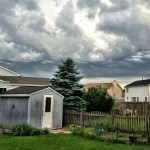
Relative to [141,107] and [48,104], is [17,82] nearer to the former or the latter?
[48,104]

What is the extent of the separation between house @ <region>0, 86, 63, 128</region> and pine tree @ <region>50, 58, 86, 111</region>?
3.64 metres

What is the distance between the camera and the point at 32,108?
80.3 ft

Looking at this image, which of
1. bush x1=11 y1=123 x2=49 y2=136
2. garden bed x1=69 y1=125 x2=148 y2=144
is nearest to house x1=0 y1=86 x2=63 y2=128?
bush x1=11 y1=123 x2=49 y2=136

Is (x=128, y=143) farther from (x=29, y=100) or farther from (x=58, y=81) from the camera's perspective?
(x=58, y=81)

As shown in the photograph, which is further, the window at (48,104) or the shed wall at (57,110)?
the shed wall at (57,110)

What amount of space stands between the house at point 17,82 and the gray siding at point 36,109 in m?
8.25

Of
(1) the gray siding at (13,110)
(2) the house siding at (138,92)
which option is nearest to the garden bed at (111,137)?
(1) the gray siding at (13,110)

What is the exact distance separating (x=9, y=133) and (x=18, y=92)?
4.65m

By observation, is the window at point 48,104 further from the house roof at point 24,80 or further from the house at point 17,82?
the house roof at point 24,80

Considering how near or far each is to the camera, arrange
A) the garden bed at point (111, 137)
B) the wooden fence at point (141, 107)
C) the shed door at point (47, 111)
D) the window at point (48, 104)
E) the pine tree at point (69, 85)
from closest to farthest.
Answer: the garden bed at point (111, 137) < the shed door at point (47, 111) < the window at point (48, 104) < the pine tree at point (69, 85) < the wooden fence at point (141, 107)

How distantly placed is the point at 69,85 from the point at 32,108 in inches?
276

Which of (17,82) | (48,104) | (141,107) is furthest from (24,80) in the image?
(48,104)

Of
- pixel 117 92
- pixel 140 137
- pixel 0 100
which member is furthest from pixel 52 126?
pixel 117 92

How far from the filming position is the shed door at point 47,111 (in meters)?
25.2
